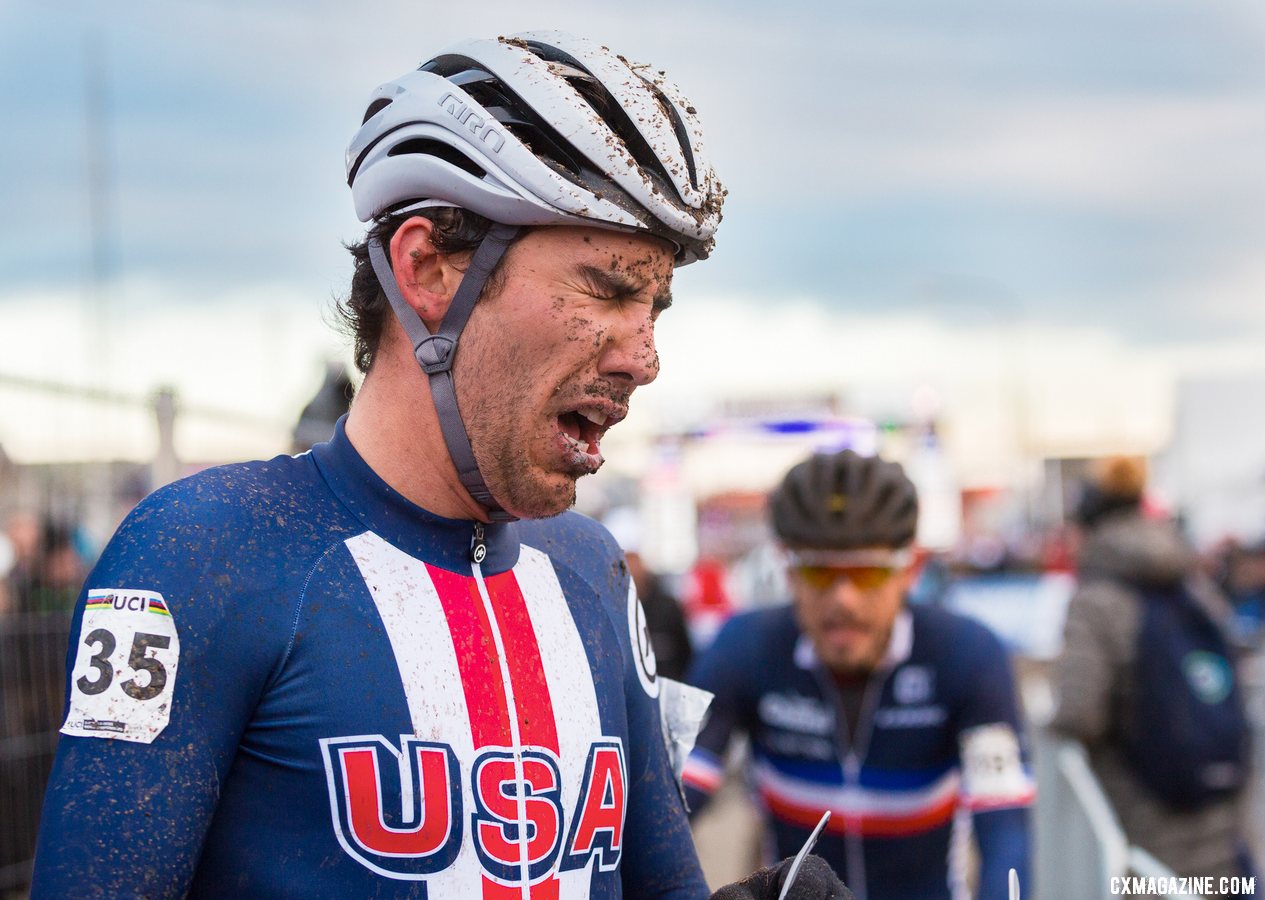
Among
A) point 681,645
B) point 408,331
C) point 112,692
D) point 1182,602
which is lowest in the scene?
point 681,645

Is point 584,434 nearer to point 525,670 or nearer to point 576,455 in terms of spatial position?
point 576,455

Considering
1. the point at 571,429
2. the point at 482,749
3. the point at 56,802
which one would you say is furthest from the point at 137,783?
the point at 571,429

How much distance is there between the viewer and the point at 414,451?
1973 millimetres

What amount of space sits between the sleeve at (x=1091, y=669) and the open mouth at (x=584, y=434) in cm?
450

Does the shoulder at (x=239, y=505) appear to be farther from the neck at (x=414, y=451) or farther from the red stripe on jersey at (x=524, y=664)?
the red stripe on jersey at (x=524, y=664)

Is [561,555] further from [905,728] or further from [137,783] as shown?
[905,728]

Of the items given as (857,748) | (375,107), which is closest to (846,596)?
(857,748)

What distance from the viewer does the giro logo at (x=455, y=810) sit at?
66.6 inches

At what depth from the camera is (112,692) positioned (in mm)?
1603

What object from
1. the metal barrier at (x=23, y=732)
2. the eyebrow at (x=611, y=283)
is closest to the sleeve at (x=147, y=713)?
the eyebrow at (x=611, y=283)

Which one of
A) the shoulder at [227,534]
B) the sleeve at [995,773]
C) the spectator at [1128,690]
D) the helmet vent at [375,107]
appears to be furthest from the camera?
the spectator at [1128,690]

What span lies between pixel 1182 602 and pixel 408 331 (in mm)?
5044

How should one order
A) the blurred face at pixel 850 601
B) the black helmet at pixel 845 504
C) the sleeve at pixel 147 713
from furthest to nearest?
the black helmet at pixel 845 504
the blurred face at pixel 850 601
the sleeve at pixel 147 713

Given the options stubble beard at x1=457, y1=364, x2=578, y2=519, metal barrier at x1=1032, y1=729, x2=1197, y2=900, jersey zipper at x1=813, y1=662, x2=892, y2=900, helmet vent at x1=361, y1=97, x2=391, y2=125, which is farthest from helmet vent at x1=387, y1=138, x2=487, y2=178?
metal barrier at x1=1032, y1=729, x2=1197, y2=900
